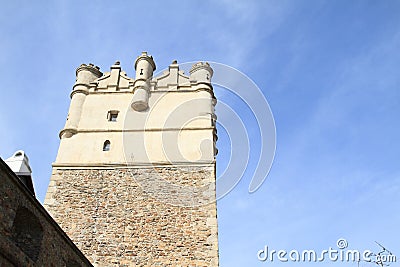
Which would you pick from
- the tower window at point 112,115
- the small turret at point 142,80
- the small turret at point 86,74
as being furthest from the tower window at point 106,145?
the small turret at point 86,74

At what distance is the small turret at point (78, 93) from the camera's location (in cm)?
1267

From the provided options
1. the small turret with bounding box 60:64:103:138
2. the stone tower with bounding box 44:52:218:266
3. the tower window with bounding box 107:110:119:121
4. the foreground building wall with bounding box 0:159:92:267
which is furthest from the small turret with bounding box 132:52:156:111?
the foreground building wall with bounding box 0:159:92:267

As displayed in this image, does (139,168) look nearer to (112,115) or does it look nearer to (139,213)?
(139,213)

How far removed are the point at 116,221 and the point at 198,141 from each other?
11.7ft

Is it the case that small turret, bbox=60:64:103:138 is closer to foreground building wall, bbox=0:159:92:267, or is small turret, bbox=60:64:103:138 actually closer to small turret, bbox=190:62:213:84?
small turret, bbox=190:62:213:84

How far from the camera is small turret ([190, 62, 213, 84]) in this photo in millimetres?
14109

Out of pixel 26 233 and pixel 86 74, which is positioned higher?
pixel 86 74

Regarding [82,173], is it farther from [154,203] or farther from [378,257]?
[378,257]

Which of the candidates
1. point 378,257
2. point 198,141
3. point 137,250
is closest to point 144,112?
point 198,141

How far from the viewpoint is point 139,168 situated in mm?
11617

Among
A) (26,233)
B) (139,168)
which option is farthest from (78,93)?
(26,233)

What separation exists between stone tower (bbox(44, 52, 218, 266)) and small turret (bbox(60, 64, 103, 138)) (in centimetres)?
3

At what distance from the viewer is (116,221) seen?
34.2 ft

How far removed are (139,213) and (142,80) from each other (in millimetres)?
5193
